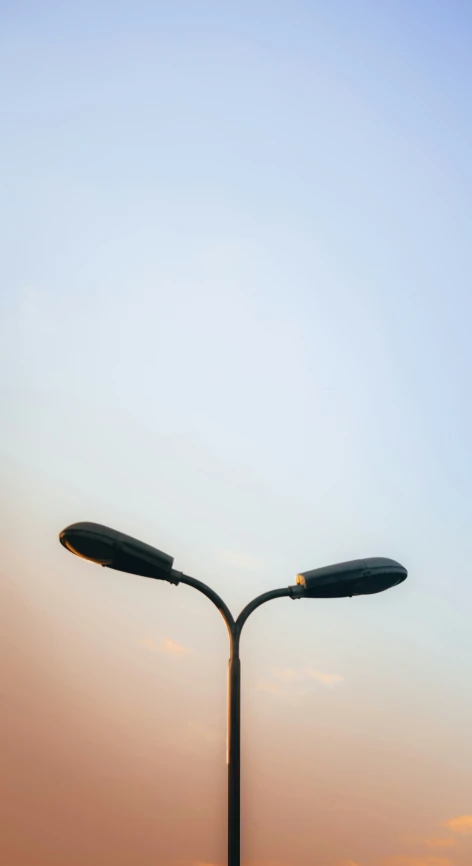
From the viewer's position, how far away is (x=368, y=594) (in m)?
8.44

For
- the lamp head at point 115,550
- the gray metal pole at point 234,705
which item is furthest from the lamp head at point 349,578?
the lamp head at point 115,550

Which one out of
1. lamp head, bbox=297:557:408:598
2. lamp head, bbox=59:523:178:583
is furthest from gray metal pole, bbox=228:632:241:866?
lamp head, bbox=59:523:178:583

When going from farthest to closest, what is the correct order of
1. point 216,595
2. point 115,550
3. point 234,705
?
1. point 216,595
2. point 115,550
3. point 234,705

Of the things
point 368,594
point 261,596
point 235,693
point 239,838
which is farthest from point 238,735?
point 368,594

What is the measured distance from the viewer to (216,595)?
8.09m

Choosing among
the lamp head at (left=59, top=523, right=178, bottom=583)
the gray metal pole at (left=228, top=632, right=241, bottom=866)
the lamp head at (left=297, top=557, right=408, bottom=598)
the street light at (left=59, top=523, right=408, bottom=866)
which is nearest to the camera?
the gray metal pole at (left=228, top=632, right=241, bottom=866)

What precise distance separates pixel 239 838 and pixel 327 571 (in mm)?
2810

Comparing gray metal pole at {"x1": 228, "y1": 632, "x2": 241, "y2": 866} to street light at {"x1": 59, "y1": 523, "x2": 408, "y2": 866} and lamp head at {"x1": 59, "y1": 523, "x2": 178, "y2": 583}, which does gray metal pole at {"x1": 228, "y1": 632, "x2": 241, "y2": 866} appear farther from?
lamp head at {"x1": 59, "y1": 523, "x2": 178, "y2": 583}

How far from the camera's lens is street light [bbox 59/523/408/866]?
7293 mm

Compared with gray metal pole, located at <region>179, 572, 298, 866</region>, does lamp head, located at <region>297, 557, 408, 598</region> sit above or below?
above

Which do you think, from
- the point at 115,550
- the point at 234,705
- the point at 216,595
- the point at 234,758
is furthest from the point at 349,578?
the point at 115,550

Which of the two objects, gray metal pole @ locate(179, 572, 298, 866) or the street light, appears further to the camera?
the street light

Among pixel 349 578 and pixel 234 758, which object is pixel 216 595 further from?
pixel 234 758

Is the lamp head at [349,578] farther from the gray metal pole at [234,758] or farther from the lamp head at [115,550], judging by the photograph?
the lamp head at [115,550]
